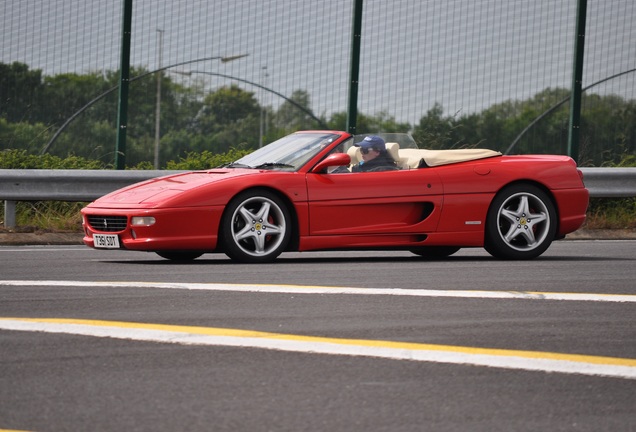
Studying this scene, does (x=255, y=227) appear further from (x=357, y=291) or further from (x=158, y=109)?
(x=158, y=109)

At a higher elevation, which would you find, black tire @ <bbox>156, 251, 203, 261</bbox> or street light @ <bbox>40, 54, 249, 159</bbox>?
street light @ <bbox>40, 54, 249, 159</bbox>

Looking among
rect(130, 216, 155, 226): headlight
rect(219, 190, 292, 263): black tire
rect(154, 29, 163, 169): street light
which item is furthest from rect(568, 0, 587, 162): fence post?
rect(130, 216, 155, 226): headlight

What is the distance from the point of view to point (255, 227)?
33.2 feet

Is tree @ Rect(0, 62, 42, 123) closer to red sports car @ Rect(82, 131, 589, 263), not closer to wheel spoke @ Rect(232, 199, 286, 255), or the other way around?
red sports car @ Rect(82, 131, 589, 263)

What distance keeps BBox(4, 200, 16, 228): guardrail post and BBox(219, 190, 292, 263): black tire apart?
13.5ft

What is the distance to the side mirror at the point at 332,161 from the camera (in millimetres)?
10344

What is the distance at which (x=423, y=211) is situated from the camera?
1074 centimetres

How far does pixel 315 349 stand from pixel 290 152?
203 inches

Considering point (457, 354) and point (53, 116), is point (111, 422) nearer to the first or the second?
point (457, 354)

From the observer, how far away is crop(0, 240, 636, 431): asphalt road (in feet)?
15.3

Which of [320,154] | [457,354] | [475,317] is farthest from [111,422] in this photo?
[320,154]

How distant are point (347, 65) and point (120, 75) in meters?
2.82

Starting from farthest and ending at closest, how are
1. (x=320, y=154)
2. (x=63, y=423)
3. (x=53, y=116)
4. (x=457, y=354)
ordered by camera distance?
(x=53, y=116), (x=320, y=154), (x=457, y=354), (x=63, y=423)

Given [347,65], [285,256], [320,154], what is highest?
[347,65]
